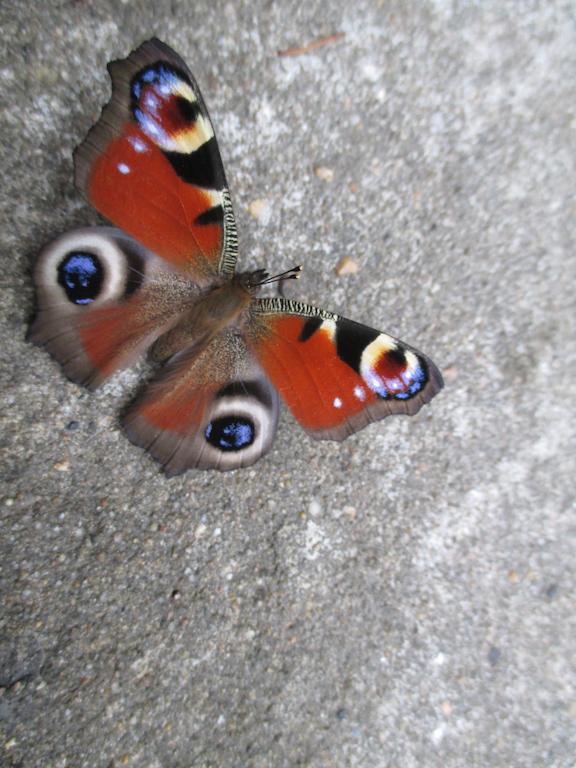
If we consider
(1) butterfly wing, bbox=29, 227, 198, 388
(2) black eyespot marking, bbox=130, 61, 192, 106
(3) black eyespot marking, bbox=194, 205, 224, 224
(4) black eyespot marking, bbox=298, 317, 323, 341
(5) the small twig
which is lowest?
(1) butterfly wing, bbox=29, 227, 198, 388

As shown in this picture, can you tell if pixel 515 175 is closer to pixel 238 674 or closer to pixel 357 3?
pixel 357 3

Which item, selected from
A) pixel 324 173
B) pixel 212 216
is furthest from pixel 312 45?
pixel 212 216

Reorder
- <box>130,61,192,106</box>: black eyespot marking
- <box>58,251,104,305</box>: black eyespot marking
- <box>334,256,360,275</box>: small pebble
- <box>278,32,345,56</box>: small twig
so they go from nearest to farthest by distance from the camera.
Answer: <box>130,61,192,106</box>: black eyespot marking → <box>58,251,104,305</box>: black eyespot marking → <box>278,32,345,56</box>: small twig → <box>334,256,360,275</box>: small pebble

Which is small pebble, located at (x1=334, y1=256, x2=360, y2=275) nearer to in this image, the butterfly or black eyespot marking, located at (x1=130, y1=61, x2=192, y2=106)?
the butterfly

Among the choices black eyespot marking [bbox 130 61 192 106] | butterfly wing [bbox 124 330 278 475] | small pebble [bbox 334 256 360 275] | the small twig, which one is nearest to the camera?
black eyespot marking [bbox 130 61 192 106]

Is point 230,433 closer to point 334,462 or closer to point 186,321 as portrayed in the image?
point 186,321

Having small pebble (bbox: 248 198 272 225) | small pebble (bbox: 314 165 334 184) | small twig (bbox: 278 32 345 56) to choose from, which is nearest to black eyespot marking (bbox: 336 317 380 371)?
small pebble (bbox: 248 198 272 225)

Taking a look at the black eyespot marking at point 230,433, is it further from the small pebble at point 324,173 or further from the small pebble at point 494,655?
the small pebble at point 494,655
